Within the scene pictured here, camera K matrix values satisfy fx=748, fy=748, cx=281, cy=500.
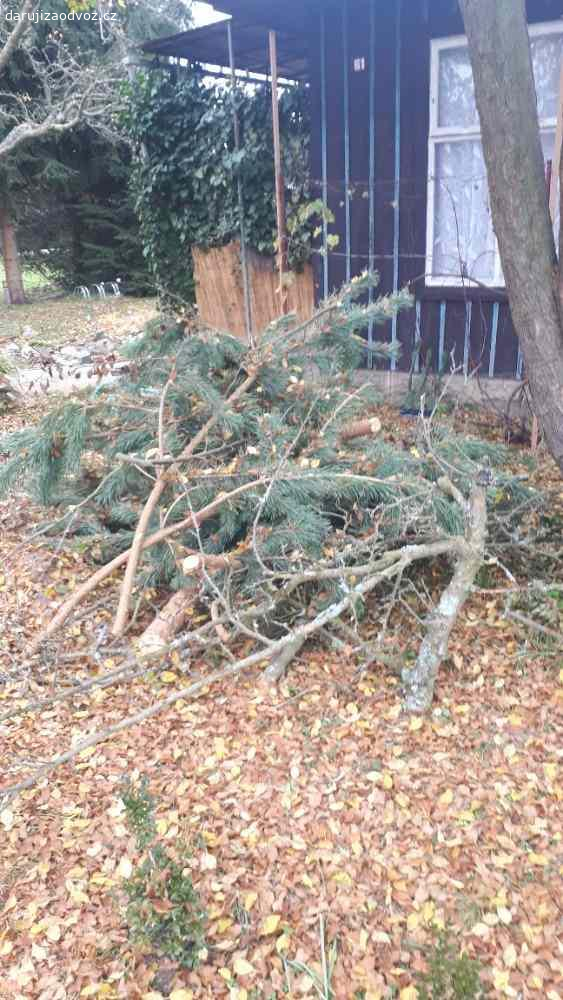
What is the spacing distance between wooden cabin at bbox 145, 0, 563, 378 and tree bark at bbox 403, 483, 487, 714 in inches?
135

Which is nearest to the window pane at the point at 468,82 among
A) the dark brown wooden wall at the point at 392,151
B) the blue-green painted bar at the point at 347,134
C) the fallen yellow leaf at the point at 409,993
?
the dark brown wooden wall at the point at 392,151

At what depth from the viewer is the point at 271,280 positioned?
8.57m

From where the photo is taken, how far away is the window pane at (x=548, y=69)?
18.3 ft

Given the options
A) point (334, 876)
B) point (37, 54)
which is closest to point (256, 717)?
point (334, 876)

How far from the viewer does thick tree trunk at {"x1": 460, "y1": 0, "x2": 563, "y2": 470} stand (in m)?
3.11

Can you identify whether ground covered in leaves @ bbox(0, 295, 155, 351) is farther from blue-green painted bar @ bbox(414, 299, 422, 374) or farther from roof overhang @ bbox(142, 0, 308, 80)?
blue-green painted bar @ bbox(414, 299, 422, 374)

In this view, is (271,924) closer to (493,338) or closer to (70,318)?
(493,338)

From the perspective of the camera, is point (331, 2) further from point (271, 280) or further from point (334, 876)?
point (334, 876)

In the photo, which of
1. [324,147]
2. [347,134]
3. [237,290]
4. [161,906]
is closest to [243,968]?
[161,906]

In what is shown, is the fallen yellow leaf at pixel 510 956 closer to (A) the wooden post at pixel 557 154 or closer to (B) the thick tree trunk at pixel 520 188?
(B) the thick tree trunk at pixel 520 188

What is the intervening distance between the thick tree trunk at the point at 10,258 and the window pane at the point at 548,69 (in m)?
12.8

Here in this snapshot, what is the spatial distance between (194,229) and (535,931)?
8621 millimetres

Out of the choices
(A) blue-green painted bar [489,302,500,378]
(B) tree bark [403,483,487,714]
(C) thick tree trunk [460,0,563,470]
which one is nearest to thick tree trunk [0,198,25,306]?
(A) blue-green painted bar [489,302,500,378]

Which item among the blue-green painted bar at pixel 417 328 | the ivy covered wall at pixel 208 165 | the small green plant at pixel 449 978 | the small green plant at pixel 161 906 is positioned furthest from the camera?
the ivy covered wall at pixel 208 165
